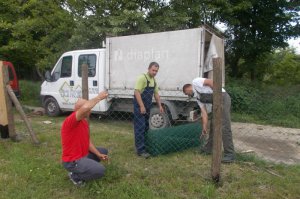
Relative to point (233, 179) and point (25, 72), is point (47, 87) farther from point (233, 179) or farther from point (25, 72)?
point (25, 72)

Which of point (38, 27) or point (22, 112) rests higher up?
point (38, 27)

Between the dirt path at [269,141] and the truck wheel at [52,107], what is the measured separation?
17.7ft

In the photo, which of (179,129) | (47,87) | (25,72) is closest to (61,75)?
(47,87)

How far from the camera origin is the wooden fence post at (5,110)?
6707 mm

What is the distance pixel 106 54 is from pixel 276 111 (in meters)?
5.56

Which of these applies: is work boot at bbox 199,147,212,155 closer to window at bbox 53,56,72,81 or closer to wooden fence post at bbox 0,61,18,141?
wooden fence post at bbox 0,61,18,141

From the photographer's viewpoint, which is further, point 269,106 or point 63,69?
point 269,106

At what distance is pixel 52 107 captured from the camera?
1091 cm

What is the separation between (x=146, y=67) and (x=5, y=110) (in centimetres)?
346

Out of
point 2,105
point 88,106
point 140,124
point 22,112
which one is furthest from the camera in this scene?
point 2,105

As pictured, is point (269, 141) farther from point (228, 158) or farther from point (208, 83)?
point (208, 83)

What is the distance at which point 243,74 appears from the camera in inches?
675

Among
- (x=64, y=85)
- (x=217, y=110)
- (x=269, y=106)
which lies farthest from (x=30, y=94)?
(x=217, y=110)

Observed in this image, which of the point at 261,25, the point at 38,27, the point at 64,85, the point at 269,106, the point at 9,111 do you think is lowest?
the point at 269,106
